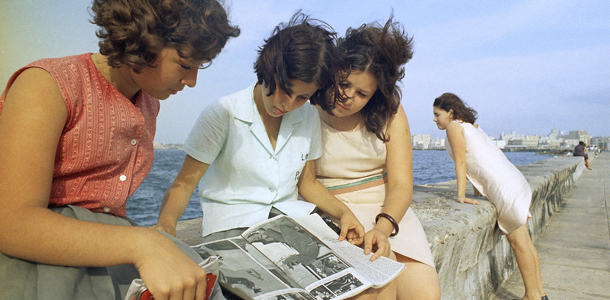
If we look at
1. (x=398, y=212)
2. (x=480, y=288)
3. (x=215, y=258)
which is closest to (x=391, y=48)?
(x=398, y=212)

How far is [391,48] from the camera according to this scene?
6.79 ft

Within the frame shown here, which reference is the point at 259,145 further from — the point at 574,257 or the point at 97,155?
the point at 574,257

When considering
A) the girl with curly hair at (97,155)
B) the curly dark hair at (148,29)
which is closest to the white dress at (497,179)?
the girl with curly hair at (97,155)

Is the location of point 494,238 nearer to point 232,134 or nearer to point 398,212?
point 398,212

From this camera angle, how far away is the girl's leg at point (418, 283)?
1728 millimetres

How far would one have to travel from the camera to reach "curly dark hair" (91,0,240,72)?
1040 mm

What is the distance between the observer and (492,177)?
135 inches

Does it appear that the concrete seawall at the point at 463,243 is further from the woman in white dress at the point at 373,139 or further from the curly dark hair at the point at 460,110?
the curly dark hair at the point at 460,110

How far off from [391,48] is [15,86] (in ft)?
5.51

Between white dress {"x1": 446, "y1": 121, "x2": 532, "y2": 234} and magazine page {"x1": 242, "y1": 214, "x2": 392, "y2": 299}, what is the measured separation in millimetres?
2123

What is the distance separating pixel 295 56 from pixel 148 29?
680mm

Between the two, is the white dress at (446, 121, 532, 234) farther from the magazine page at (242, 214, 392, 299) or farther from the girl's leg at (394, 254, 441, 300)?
the magazine page at (242, 214, 392, 299)

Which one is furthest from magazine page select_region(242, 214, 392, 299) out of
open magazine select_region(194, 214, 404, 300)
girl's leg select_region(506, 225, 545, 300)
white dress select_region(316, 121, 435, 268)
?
girl's leg select_region(506, 225, 545, 300)

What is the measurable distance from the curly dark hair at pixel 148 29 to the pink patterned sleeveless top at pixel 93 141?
10 cm
